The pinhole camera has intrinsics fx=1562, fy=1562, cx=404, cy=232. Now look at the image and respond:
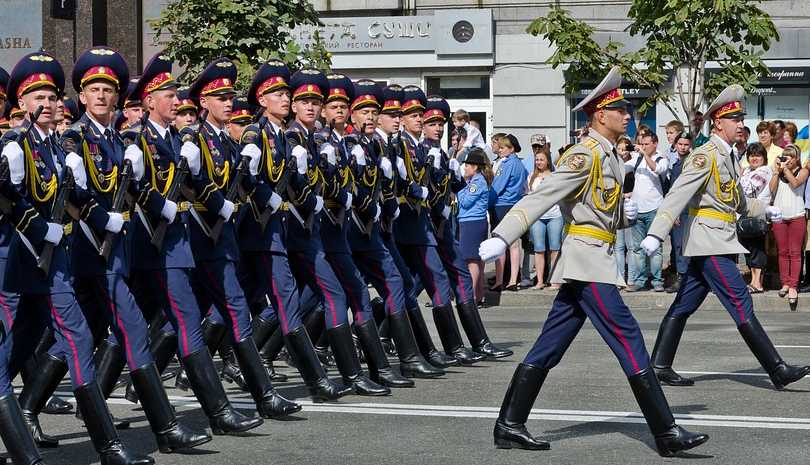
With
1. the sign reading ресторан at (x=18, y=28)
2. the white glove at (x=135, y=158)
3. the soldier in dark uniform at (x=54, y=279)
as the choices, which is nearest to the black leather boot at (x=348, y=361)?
the white glove at (x=135, y=158)

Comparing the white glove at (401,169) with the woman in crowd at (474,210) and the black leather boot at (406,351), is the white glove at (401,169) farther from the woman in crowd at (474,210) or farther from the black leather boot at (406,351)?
the woman in crowd at (474,210)

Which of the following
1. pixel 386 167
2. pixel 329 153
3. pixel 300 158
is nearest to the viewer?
pixel 300 158

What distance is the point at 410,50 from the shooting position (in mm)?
26688

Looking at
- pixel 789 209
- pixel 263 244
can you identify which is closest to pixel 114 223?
pixel 263 244

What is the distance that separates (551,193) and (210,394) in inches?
80.3

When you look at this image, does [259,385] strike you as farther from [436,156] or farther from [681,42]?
[681,42]

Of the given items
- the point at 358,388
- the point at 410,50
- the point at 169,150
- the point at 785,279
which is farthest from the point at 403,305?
the point at 410,50

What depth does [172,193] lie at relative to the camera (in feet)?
26.6

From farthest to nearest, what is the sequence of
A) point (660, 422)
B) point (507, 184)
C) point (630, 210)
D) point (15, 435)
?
point (507, 184) < point (630, 210) < point (660, 422) < point (15, 435)

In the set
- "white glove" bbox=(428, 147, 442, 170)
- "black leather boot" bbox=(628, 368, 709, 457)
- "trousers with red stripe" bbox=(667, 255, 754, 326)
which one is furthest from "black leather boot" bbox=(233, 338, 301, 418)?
"white glove" bbox=(428, 147, 442, 170)

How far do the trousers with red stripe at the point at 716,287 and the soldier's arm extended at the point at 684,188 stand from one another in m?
0.49

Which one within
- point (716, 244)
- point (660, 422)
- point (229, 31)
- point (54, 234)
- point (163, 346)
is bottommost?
point (660, 422)

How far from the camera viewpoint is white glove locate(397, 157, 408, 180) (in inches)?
427

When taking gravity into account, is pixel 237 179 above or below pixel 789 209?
above
